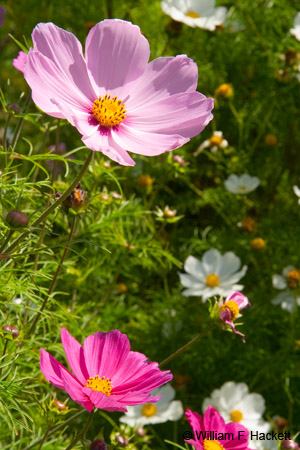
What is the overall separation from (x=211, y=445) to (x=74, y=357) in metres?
0.20

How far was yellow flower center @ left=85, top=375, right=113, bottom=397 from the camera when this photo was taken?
2.12 ft

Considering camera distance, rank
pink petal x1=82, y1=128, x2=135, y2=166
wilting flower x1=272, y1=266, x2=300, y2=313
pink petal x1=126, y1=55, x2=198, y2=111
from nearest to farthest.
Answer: pink petal x1=82, y1=128, x2=135, y2=166 < pink petal x1=126, y1=55, x2=198, y2=111 < wilting flower x1=272, y1=266, x2=300, y2=313

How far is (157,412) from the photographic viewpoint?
1.19m

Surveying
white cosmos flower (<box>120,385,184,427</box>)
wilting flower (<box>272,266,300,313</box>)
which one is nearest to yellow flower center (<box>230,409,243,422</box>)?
white cosmos flower (<box>120,385,184,427</box>)

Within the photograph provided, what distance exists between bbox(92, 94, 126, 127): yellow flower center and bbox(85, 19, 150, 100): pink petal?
4cm

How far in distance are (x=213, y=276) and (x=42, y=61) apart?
0.83 meters

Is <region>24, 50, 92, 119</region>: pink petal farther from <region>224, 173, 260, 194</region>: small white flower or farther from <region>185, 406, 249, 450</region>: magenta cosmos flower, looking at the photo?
<region>224, 173, 260, 194</region>: small white flower

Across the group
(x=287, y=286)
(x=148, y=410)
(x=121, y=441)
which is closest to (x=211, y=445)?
(x=121, y=441)

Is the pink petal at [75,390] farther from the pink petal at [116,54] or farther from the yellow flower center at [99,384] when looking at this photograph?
the pink petal at [116,54]

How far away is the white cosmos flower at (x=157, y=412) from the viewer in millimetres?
1148

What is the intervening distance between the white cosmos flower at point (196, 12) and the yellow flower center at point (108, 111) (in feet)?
2.89

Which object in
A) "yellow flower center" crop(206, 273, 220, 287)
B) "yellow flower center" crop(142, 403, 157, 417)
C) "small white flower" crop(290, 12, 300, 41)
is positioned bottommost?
"yellow flower center" crop(142, 403, 157, 417)

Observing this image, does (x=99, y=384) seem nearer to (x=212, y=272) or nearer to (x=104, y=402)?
(x=104, y=402)

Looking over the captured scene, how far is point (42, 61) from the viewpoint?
605 mm
